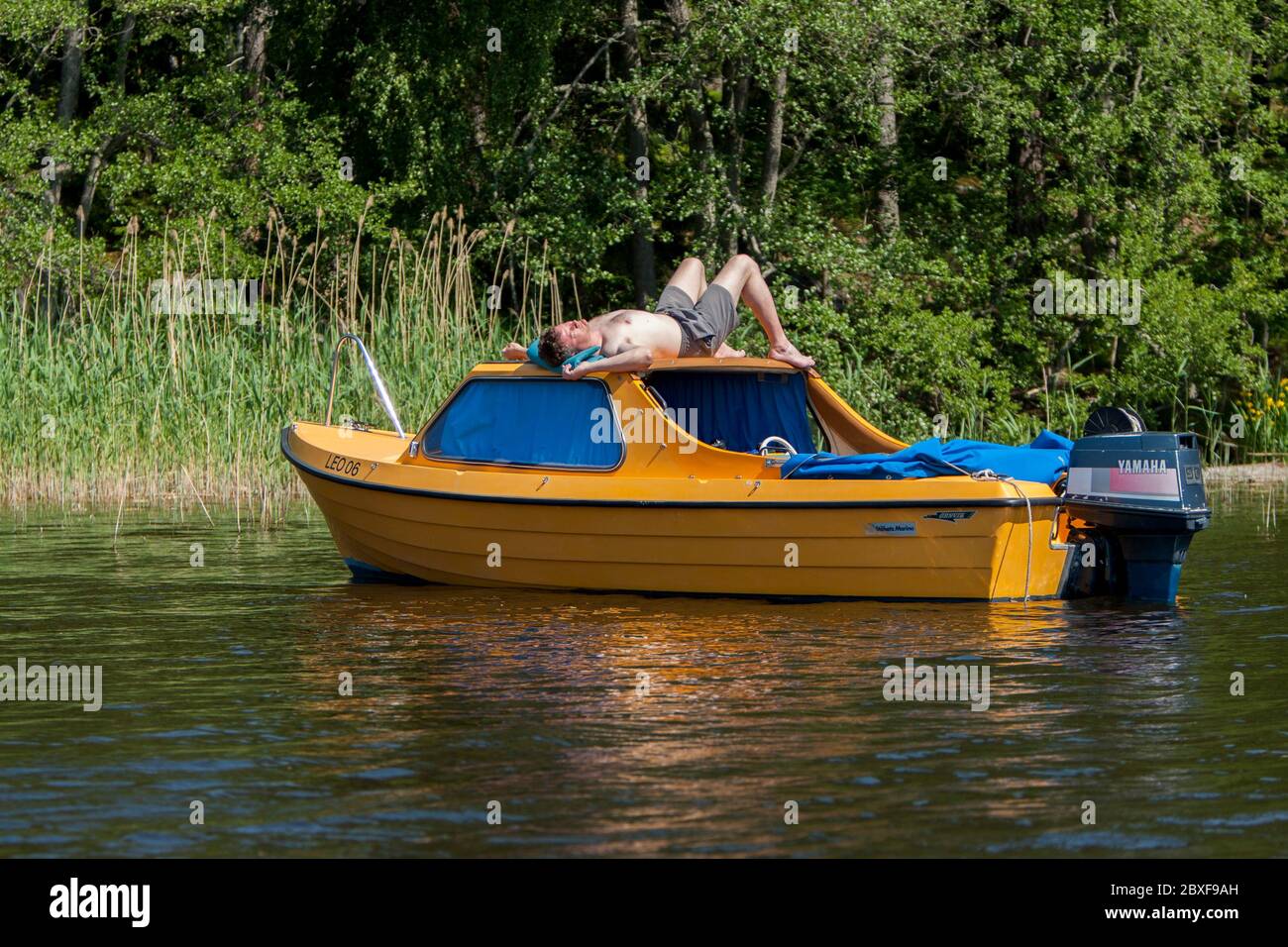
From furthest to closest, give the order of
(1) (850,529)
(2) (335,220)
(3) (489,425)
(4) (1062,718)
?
1. (2) (335,220)
2. (3) (489,425)
3. (1) (850,529)
4. (4) (1062,718)

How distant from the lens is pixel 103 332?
629 inches

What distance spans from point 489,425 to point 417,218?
1116cm

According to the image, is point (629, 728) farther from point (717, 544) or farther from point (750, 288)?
point (750, 288)

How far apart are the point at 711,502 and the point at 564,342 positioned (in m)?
1.42

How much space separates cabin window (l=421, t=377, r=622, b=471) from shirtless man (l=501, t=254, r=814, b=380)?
185 mm

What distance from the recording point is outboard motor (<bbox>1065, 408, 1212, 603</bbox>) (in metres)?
9.16

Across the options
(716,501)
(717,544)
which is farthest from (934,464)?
(717,544)

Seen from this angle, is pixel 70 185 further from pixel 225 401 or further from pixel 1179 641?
pixel 1179 641

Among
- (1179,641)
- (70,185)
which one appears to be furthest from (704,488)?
(70,185)

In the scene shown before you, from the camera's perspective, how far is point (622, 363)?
10.2 meters

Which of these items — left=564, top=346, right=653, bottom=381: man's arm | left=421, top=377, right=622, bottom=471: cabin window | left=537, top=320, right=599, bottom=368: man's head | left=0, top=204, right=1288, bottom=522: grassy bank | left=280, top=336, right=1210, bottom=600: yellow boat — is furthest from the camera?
left=0, top=204, right=1288, bottom=522: grassy bank

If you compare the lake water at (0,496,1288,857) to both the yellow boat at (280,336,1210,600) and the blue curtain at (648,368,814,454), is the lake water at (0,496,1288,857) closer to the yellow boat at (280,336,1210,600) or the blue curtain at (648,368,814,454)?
the yellow boat at (280,336,1210,600)

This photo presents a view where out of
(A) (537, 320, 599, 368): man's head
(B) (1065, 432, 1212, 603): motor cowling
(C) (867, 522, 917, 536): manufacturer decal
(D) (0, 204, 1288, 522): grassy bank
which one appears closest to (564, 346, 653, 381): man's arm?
(A) (537, 320, 599, 368): man's head
